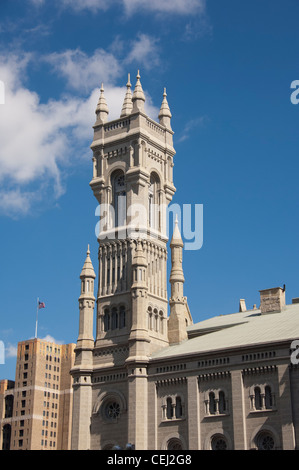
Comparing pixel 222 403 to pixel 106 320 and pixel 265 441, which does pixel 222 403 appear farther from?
pixel 106 320

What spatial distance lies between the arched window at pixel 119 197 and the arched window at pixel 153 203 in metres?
3.25

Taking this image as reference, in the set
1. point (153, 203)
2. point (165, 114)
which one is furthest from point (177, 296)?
point (165, 114)

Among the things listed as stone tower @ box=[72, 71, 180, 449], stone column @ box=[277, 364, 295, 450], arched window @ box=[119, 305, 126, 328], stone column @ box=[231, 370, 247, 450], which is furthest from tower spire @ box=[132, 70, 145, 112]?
stone column @ box=[277, 364, 295, 450]

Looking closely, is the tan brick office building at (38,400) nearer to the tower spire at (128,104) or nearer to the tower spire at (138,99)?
the tower spire at (128,104)

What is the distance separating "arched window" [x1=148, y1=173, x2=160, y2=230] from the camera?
88869 millimetres

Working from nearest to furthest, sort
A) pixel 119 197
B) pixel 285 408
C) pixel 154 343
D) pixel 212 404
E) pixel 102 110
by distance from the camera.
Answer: pixel 285 408
pixel 212 404
pixel 154 343
pixel 119 197
pixel 102 110

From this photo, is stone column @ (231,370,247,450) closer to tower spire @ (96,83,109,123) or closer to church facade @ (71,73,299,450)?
church facade @ (71,73,299,450)

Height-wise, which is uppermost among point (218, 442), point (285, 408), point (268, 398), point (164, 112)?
point (164, 112)

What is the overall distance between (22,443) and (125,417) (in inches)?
3605

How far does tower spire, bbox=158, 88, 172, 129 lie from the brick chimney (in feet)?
84.5

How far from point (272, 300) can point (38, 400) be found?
3822 inches

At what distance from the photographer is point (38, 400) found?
167 meters

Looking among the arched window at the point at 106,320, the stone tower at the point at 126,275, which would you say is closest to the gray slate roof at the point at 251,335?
the stone tower at the point at 126,275
